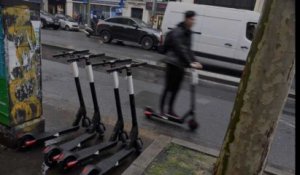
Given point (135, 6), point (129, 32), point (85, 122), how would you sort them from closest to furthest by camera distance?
point (85, 122)
point (129, 32)
point (135, 6)

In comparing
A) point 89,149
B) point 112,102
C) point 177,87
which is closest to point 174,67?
point 177,87

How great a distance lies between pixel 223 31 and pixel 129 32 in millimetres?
5861

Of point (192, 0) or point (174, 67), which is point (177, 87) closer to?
point (174, 67)

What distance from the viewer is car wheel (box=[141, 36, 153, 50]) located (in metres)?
16.4

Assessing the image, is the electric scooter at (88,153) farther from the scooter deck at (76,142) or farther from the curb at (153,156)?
the curb at (153,156)

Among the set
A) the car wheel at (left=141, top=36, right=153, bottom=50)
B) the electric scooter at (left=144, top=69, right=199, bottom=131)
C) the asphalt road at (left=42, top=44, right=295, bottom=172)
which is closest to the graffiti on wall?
the asphalt road at (left=42, top=44, right=295, bottom=172)

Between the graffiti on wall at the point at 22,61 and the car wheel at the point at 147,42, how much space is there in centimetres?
1256

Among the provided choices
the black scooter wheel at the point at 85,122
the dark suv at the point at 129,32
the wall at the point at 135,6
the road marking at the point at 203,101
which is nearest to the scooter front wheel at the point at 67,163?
the black scooter wheel at the point at 85,122

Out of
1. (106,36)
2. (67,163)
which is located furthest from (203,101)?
(106,36)

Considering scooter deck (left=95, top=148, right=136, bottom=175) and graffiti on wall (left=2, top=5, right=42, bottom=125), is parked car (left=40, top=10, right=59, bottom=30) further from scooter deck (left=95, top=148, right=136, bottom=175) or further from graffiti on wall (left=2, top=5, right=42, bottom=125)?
scooter deck (left=95, top=148, right=136, bottom=175)

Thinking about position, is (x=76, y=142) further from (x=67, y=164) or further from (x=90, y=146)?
(x=67, y=164)

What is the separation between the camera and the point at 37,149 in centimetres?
404

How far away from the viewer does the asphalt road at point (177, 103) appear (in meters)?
5.20

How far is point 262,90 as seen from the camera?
228cm
